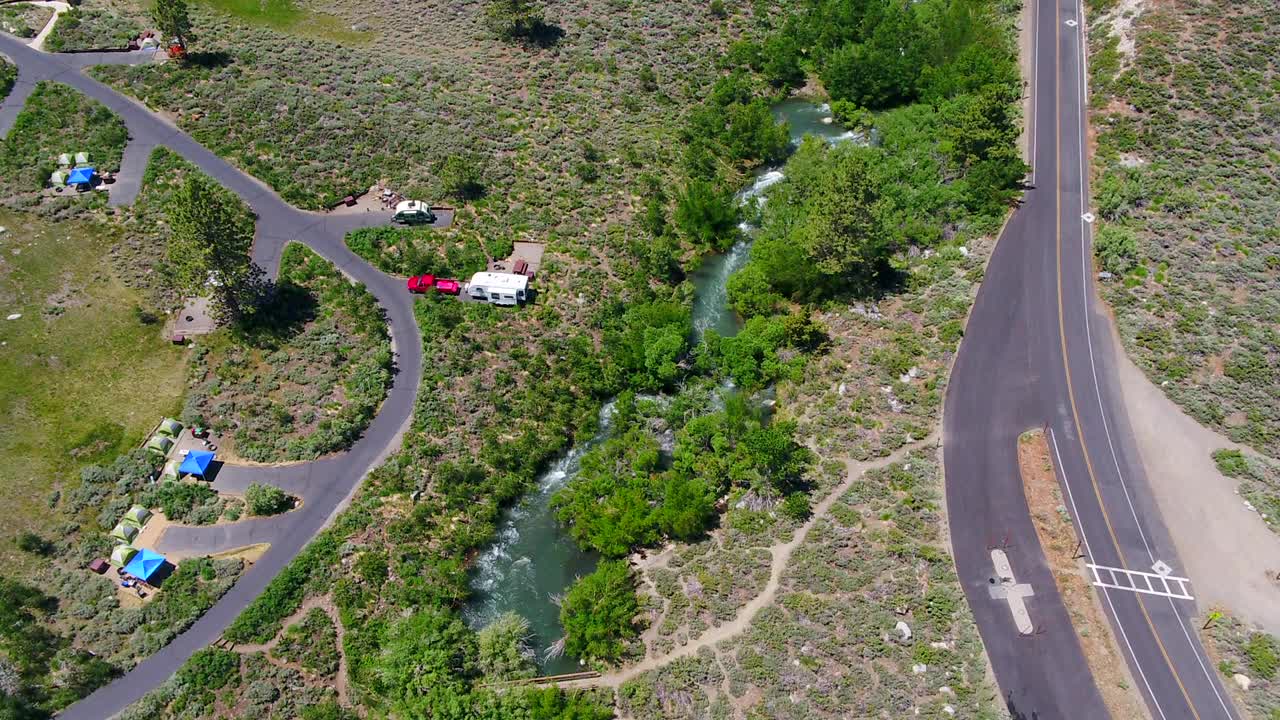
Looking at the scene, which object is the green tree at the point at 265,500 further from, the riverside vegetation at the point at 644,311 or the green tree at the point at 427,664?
the green tree at the point at 427,664

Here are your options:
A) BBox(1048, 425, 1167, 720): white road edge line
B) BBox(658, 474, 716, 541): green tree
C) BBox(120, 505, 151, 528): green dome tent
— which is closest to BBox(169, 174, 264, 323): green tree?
BBox(120, 505, 151, 528): green dome tent

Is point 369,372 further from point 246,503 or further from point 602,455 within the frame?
point 602,455

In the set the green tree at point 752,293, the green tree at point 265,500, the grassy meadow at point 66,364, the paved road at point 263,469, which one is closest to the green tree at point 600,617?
the paved road at point 263,469

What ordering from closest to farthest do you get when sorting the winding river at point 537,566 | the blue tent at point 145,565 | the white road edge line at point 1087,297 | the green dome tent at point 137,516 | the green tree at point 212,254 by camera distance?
the white road edge line at point 1087,297
the blue tent at point 145,565
the winding river at point 537,566
the green dome tent at point 137,516
the green tree at point 212,254

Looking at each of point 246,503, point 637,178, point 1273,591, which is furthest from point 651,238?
point 1273,591

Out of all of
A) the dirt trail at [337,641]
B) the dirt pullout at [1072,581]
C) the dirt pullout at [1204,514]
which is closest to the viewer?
the dirt pullout at [1072,581]

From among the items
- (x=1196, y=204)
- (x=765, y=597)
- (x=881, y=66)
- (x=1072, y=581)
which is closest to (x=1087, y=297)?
(x=1196, y=204)

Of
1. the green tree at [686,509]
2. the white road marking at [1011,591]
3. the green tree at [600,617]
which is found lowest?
the green tree at [600,617]
